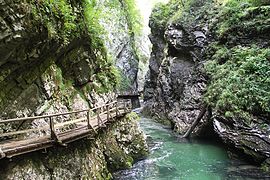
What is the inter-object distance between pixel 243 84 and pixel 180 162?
545 centimetres

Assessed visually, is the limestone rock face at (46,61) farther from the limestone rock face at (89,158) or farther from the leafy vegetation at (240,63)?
the leafy vegetation at (240,63)

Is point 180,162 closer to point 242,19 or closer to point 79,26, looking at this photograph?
point 79,26

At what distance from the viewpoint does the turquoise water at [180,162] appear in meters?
12.2

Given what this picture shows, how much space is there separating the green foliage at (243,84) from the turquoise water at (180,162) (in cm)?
280

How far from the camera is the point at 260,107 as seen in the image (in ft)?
44.5

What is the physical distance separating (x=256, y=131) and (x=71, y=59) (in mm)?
9685

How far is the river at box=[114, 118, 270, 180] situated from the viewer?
1209cm

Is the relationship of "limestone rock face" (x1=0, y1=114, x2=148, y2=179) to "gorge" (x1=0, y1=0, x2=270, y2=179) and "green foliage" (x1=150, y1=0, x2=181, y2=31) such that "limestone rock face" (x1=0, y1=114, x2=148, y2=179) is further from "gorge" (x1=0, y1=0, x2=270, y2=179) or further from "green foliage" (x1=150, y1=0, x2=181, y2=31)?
"green foliage" (x1=150, y1=0, x2=181, y2=31)

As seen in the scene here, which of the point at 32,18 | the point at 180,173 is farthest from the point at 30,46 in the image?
the point at 180,173

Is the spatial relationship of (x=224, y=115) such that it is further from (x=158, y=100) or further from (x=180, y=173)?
(x=158, y=100)

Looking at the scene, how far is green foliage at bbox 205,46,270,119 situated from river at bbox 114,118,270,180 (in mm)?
2724

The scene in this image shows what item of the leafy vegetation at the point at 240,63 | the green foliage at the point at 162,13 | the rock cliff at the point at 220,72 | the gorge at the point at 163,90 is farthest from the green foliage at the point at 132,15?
the leafy vegetation at the point at 240,63

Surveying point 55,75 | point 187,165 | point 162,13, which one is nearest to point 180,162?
point 187,165

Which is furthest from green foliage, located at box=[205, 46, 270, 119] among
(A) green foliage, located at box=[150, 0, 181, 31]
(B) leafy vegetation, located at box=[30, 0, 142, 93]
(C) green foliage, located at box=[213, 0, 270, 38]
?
(A) green foliage, located at box=[150, 0, 181, 31]
